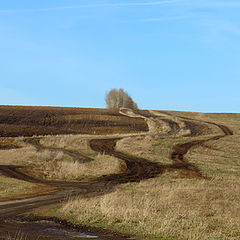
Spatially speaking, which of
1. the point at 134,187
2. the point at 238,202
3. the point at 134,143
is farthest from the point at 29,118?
the point at 238,202

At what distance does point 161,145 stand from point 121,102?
9231 cm

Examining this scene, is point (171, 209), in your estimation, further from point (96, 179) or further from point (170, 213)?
point (96, 179)

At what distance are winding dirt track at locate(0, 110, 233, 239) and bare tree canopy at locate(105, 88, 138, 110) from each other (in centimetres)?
8515

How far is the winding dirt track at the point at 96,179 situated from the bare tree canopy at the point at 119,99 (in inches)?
3352

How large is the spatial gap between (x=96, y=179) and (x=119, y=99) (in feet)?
367

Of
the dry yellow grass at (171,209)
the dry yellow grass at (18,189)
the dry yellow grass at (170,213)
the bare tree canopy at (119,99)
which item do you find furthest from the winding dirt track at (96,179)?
the bare tree canopy at (119,99)

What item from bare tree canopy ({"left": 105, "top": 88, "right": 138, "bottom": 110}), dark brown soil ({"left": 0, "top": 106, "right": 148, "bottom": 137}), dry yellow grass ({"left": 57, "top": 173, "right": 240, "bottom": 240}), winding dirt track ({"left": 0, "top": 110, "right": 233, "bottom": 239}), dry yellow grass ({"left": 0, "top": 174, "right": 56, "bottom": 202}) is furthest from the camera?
bare tree canopy ({"left": 105, "top": 88, "right": 138, "bottom": 110})

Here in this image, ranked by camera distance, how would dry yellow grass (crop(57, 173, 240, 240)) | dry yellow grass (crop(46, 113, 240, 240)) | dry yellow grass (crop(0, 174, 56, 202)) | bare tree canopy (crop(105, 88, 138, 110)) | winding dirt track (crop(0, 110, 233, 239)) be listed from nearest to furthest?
dry yellow grass (crop(57, 173, 240, 240)), dry yellow grass (crop(46, 113, 240, 240)), winding dirt track (crop(0, 110, 233, 239)), dry yellow grass (crop(0, 174, 56, 202)), bare tree canopy (crop(105, 88, 138, 110))

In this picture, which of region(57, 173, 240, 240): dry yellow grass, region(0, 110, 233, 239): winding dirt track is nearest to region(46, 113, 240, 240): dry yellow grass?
region(57, 173, 240, 240): dry yellow grass

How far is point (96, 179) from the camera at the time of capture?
103ft

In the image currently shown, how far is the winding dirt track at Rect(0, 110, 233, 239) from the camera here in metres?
17.4

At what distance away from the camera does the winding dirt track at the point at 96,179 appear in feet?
57.1

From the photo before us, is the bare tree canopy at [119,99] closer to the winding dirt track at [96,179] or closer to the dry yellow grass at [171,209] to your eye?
the winding dirt track at [96,179]

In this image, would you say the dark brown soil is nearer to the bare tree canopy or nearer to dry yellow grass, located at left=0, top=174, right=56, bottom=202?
dry yellow grass, located at left=0, top=174, right=56, bottom=202
